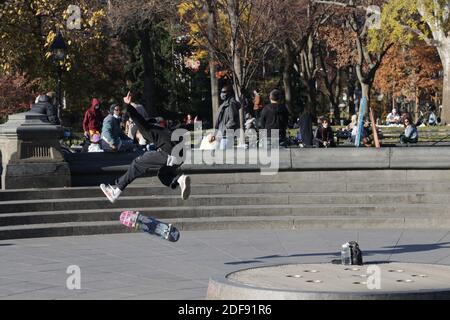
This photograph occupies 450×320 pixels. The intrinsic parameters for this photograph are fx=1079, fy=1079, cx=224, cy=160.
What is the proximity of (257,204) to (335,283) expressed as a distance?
8.19m

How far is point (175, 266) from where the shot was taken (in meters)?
14.6

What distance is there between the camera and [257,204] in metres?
19.3

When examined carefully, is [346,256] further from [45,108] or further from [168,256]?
[45,108]

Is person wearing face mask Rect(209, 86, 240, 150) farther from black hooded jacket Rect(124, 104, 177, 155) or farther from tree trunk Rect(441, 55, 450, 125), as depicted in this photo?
tree trunk Rect(441, 55, 450, 125)

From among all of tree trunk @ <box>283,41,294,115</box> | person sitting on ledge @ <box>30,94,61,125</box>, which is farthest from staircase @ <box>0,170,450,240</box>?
tree trunk @ <box>283,41,294,115</box>

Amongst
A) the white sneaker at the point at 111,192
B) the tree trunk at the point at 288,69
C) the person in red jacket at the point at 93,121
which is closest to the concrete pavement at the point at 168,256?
A: the white sneaker at the point at 111,192

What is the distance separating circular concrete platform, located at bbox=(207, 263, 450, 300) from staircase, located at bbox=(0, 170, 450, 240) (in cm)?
599

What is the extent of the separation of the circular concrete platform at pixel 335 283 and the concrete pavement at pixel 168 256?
1.10m

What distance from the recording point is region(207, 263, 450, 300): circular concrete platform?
998 cm

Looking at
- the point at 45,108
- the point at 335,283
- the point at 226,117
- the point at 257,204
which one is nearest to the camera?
the point at 335,283

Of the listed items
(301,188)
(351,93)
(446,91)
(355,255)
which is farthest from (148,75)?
(355,255)

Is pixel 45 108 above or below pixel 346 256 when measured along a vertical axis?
above
